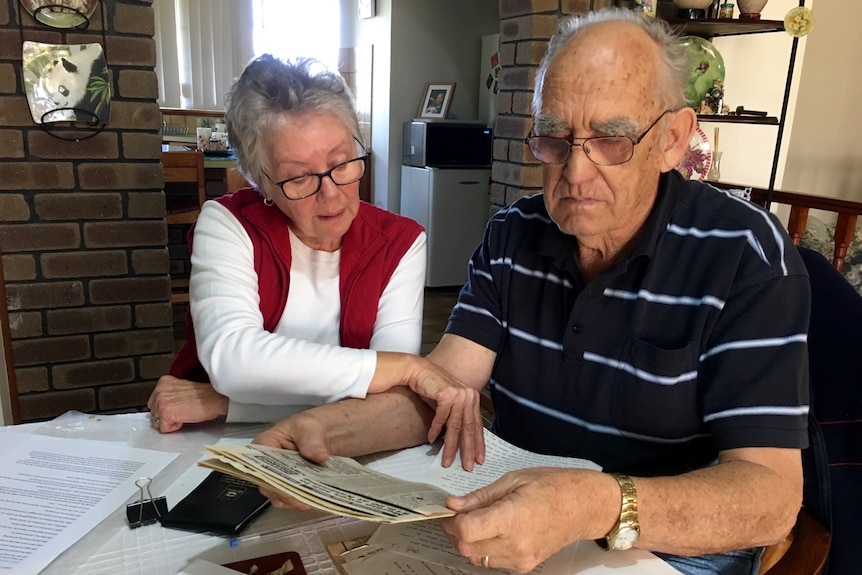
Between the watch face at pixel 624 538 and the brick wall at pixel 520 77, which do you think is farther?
the brick wall at pixel 520 77

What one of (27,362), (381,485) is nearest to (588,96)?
(381,485)

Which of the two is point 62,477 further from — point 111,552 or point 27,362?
point 27,362

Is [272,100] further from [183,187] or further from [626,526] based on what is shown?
[183,187]

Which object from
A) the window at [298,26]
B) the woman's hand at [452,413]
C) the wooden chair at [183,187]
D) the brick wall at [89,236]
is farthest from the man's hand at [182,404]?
the window at [298,26]

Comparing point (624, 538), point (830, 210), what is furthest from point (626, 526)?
point (830, 210)

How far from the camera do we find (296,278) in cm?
124

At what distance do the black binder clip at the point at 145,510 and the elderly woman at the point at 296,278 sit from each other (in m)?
0.23

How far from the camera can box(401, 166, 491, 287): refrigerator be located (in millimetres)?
4645

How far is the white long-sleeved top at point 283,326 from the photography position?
1027 mm

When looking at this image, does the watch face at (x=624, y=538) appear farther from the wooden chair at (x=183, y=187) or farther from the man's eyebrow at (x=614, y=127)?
the wooden chair at (x=183, y=187)

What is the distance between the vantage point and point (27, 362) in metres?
2.06

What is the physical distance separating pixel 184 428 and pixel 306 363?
24cm

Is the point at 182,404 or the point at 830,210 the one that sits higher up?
the point at 830,210

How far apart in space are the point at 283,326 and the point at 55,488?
1.59ft
